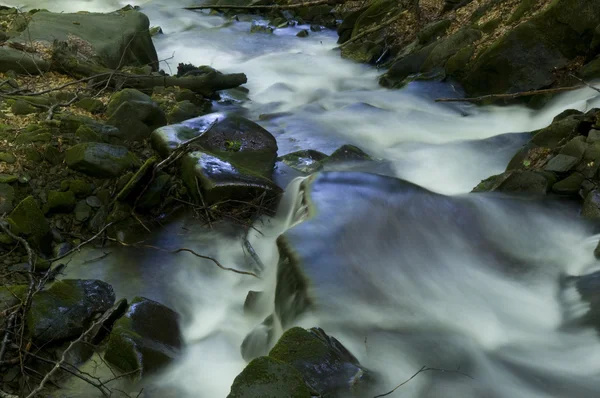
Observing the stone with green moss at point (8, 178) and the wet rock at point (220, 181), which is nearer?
the stone with green moss at point (8, 178)

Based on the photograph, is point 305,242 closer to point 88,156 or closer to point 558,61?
point 88,156

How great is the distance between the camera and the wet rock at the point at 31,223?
16.7 ft

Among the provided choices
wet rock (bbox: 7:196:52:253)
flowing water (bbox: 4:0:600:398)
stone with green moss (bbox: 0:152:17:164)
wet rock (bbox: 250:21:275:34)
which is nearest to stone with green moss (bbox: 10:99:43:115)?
stone with green moss (bbox: 0:152:17:164)

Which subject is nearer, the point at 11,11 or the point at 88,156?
the point at 88,156

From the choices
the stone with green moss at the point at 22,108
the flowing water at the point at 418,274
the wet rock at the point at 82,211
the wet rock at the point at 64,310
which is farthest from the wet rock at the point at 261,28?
the wet rock at the point at 64,310

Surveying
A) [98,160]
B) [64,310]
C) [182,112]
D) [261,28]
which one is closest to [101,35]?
[182,112]

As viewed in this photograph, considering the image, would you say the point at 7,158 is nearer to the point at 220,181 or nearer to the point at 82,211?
the point at 82,211

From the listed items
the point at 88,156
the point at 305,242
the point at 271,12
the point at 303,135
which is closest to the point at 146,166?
the point at 88,156

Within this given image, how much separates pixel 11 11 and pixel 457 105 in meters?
7.35

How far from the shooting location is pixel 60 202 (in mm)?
5543

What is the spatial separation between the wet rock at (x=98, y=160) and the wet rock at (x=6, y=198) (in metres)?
0.58

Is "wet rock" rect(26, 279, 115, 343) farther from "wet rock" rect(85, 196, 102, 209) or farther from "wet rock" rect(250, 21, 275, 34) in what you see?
"wet rock" rect(250, 21, 275, 34)

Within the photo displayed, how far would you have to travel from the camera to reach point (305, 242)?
468cm

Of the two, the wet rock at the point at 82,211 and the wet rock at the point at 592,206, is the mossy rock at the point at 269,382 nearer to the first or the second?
the wet rock at the point at 82,211
